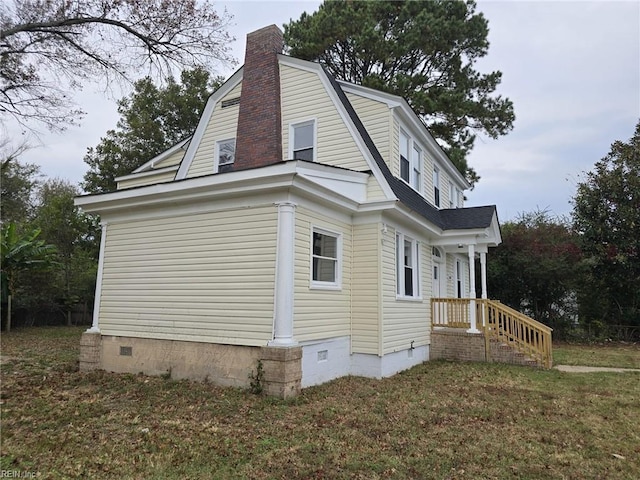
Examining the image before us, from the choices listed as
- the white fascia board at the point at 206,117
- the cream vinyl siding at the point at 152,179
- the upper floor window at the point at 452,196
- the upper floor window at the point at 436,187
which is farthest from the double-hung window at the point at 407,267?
the cream vinyl siding at the point at 152,179

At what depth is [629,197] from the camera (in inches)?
672

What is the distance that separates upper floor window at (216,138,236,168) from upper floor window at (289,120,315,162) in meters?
1.74

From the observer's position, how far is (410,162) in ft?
38.3

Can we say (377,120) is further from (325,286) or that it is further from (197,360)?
(197,360)

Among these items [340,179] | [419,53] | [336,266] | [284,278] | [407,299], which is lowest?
[407,299]

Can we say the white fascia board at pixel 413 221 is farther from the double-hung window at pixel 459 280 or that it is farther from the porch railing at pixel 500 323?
the double-hung window at pixel 459 280

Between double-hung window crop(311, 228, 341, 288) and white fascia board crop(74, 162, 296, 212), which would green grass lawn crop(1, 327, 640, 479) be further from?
white fascia board crop(74, 162, 296, 212)

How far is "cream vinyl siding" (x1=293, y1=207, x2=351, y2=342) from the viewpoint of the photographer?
24.4ft

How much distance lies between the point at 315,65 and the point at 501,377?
8.16 m

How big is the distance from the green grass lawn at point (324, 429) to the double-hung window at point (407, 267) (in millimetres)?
2284

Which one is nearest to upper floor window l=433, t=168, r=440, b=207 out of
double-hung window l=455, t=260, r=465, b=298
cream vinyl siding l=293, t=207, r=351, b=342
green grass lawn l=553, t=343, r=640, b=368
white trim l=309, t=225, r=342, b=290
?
double-hung window l=455, t=260, r=465, b=298

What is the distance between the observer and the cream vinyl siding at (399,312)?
29.5 feet

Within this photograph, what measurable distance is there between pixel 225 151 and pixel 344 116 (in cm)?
352

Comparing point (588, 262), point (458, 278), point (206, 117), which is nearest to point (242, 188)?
point (206, 117)
